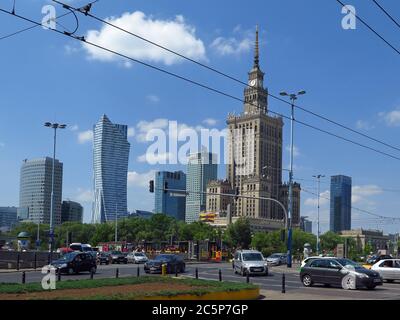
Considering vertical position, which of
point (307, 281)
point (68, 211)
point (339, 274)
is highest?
point (68, 211)

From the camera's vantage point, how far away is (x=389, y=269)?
34.4 metres

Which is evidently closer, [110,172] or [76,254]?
[76,254]

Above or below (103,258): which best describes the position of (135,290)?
above

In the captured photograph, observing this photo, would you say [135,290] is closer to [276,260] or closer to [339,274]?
[339,274]

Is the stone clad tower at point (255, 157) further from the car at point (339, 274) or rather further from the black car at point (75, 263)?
the car at point (339, 274)

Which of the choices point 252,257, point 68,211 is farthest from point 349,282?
point 68,211

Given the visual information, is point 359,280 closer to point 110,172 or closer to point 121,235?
point 121,235

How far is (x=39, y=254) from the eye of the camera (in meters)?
48.8

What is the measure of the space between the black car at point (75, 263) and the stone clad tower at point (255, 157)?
75020mm

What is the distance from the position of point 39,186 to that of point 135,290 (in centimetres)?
13775

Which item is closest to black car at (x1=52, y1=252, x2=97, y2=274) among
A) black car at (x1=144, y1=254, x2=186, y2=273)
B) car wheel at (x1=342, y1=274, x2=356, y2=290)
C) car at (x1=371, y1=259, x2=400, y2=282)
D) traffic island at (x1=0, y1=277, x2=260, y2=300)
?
black car at (x1=144, y1=254, x2=186, y2=273)

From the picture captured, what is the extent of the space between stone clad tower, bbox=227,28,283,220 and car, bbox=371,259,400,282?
250ft
